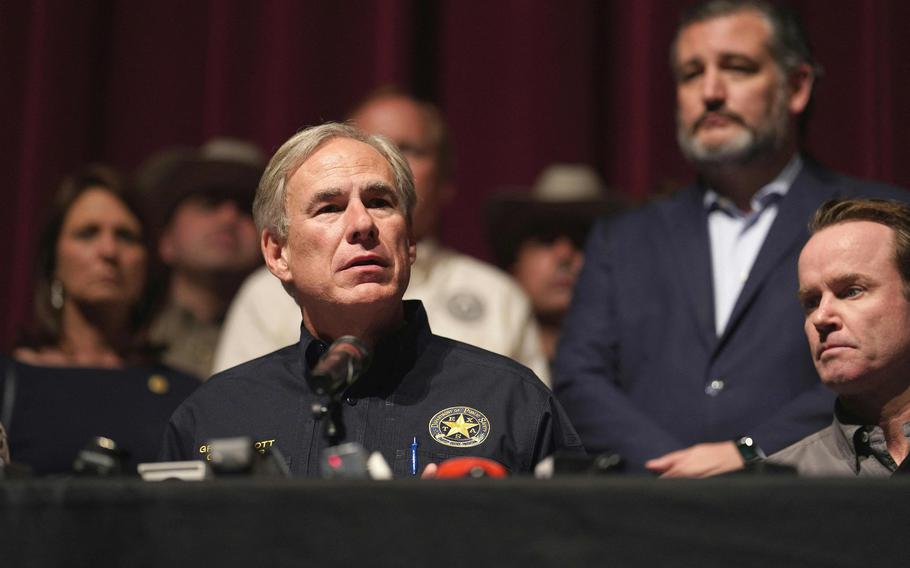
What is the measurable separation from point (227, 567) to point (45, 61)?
3714 mm

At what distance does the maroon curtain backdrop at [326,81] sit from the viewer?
4582 millimetres

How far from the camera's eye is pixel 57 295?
3430 millimetres

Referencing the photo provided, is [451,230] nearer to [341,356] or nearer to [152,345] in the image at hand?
[152,345]

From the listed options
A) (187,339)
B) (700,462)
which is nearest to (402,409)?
(700,462)

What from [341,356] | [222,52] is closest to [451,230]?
[222,52]

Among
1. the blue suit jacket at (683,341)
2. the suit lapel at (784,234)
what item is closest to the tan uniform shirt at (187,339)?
the blue suit jacket at (683,341)

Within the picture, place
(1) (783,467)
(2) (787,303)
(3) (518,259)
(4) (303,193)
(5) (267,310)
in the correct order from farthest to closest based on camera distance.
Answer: (3) (518,259) < (5) (267,310) < (2) (787,303) < (4) (303,193) < (1) (783,467)

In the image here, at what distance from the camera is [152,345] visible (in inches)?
133

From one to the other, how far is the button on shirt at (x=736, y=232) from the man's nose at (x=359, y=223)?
3.42 feet

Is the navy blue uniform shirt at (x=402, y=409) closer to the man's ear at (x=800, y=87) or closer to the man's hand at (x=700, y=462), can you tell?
the man's hand at (x=700, y=462)

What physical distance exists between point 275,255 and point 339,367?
603 millimetres

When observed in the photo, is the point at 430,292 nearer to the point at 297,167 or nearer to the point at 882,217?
the point at 297,167

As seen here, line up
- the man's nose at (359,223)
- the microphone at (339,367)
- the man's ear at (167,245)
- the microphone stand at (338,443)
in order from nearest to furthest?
the microphone stand at (338,443) < the microphone at (339,367) < the man's nose at (359,223) < the man's ear at (167,245)

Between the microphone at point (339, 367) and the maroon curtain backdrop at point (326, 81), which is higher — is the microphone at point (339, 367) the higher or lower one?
the lower one
